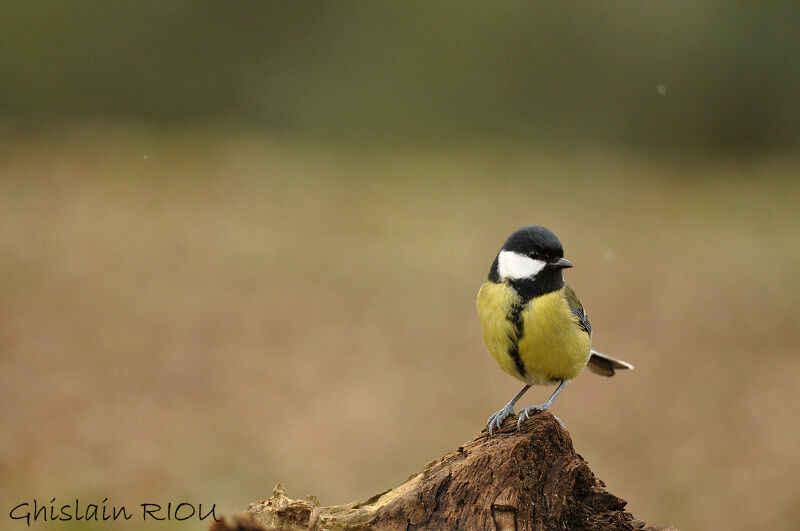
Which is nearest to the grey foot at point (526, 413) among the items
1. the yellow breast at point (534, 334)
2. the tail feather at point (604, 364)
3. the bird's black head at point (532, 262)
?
the yellow breast at point (534, 334)

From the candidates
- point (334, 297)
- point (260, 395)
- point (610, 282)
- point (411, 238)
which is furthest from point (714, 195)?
point (260, 395)

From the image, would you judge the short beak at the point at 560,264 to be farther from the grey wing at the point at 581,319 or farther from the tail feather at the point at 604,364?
Answer: the tail feather at the point at 604,364

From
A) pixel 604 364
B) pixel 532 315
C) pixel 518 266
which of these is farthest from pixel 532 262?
pixel 604 364

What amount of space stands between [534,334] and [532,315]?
0.08 m

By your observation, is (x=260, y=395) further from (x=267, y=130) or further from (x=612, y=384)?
(x=267, y=130)

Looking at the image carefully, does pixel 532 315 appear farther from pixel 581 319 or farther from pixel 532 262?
pixel 581 319

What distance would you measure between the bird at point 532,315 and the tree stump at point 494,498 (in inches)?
13.4

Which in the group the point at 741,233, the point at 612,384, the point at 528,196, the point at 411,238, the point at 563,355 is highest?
the point at 528,196

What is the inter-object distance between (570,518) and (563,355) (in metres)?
0.71

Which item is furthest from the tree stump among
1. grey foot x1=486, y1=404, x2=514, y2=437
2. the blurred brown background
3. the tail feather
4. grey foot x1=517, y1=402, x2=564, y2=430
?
the blurred brown background

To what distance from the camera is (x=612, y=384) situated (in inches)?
325

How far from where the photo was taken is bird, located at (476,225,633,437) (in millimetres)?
3084

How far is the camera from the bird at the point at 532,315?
3.08 metres

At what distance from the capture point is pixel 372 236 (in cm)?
1098
